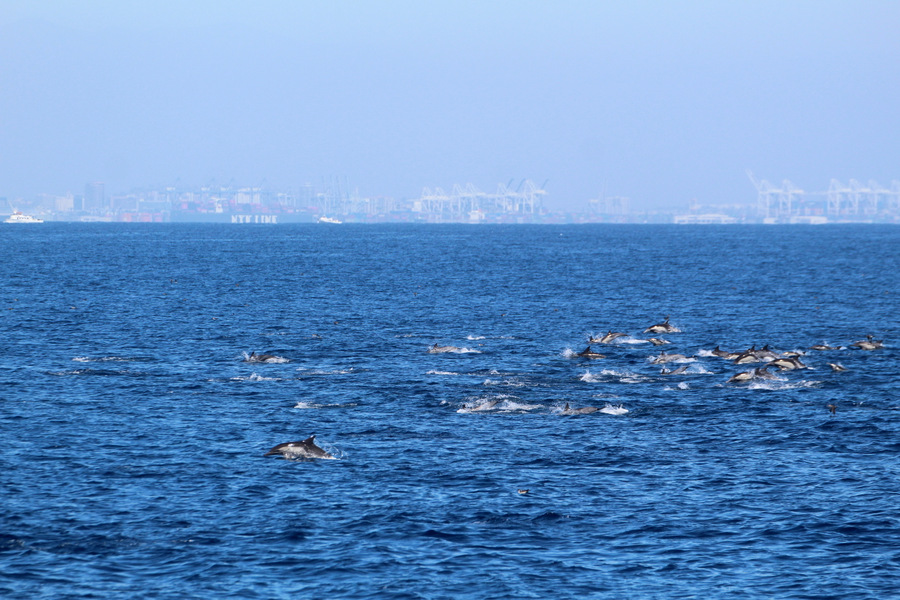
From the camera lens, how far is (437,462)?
99.7 feet

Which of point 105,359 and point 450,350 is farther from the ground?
point 450,350

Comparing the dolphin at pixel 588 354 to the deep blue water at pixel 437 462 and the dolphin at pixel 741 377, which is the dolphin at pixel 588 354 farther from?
the dolphin at pixel 741 377

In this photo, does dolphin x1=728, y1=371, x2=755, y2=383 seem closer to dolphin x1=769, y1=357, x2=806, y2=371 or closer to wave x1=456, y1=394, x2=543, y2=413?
dolphin x1=769, y1=357, x2=806, y2=371

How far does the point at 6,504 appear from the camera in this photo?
26.0m

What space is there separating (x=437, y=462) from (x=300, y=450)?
3.82 m

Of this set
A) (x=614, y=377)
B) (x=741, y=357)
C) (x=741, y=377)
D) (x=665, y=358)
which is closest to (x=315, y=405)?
(x=614, y=377)

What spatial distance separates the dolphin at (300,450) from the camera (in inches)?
1210

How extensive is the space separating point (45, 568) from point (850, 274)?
110 meters

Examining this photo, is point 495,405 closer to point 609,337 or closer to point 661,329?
point 609,337

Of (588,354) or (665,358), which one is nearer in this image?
(665,358)

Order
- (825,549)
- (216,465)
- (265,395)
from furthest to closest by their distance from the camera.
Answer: (265,395) → (216,465) → (825,549)

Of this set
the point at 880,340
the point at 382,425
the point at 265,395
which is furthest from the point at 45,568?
the point at 880,340

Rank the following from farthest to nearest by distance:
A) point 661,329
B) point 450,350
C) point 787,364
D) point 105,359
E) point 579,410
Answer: point 661,329 < point 450,350 < point 105,359 < point 787,364 < point 579,410

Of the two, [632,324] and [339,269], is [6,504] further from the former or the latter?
[339,269]
